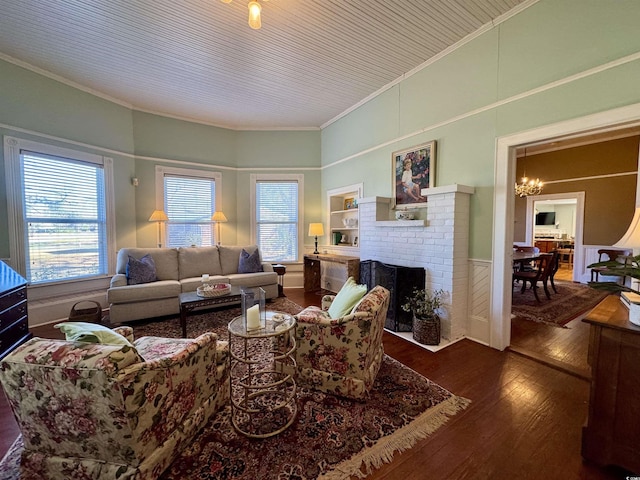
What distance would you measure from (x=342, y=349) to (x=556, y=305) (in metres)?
4.35

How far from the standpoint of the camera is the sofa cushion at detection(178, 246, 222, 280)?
14.3 ft

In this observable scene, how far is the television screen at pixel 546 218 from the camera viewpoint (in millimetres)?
10461

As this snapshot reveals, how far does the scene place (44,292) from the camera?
143 inches

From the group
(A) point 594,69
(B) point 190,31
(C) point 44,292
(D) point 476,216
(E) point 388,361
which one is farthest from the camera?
(C) point 44,292

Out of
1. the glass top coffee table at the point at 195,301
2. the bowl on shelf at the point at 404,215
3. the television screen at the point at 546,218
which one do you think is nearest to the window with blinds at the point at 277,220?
the glass top coffee table at the point at 195,301

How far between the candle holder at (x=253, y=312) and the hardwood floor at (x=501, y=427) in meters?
1.07

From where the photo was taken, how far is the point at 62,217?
3818 millimetres

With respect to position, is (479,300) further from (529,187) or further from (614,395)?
(529,187)

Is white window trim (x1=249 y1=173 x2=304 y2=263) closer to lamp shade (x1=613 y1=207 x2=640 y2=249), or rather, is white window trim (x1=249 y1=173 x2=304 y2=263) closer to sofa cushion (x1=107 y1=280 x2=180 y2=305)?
sofa cushion (x1=107 y1=280 x2=180 y2=305)

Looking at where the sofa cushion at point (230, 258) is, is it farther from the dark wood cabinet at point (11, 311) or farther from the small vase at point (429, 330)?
the small vase at point (429, 330)

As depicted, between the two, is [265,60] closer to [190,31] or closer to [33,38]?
[190,31]

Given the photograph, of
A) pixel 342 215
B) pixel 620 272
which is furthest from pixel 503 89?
pixel 342 215

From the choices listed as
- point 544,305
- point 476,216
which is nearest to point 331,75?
point 476,216

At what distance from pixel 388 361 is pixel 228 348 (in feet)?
5.06
